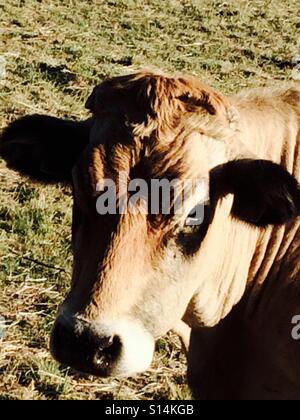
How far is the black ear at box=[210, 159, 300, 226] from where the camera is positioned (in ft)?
13.1

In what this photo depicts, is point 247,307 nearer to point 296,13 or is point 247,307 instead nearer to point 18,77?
point 18,77

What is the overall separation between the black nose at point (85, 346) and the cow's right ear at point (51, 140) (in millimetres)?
1081

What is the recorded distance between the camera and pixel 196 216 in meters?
3.98

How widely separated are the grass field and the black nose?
1917mm

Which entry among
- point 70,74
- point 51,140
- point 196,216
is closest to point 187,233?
point 196,216

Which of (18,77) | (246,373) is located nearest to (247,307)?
(246,373)

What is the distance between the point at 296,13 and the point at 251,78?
5290 millimetres

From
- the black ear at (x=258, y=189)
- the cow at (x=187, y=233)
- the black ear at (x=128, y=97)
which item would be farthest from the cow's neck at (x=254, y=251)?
the black ear at (x=128, y=97)

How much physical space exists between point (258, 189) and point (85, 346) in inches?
46.7

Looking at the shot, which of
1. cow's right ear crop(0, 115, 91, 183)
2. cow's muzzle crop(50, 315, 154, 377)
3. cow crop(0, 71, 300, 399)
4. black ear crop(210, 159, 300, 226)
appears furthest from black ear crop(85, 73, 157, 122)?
cow's muzzle crop(50, 315, 154, 377)

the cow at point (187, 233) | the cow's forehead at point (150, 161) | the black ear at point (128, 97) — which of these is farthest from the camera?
the black ear at point (128, 97)

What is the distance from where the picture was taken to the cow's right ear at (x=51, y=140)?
441cm

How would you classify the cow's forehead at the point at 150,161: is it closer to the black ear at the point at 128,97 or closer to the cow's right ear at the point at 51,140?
the black ear at the point at 128,97

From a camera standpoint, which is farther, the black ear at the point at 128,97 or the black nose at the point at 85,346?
the black ear at the point at 128,97
